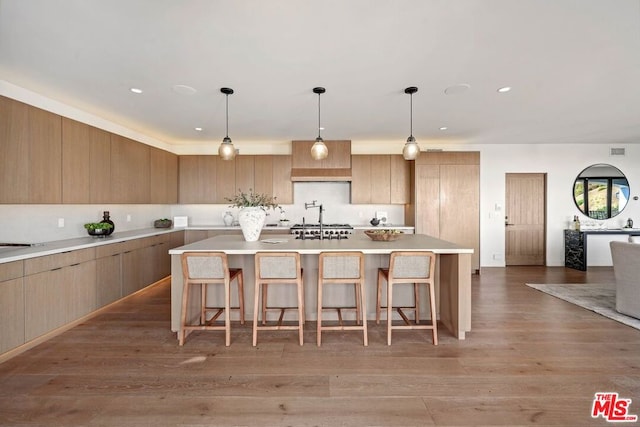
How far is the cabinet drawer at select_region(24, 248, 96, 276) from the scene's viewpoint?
2671 millimetres

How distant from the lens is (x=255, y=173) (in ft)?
18.9

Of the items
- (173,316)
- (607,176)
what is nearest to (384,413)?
(173,316)

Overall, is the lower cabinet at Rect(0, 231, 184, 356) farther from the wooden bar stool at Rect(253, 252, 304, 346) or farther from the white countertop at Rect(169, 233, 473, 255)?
the wooden bar stool at Rect(253, 252, 304, 346)

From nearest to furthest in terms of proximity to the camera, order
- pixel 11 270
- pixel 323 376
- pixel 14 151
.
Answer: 1. pixel 323 376
2. pixel 11 270
3. pixel 14 151

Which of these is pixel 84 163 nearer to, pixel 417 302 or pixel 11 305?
pixel 11 305

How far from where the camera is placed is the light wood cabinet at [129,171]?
4.14 metres

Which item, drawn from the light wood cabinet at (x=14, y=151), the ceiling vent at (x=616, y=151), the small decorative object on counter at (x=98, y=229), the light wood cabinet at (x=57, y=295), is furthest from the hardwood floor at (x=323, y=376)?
the ceiling vent at (x=616, y=151)

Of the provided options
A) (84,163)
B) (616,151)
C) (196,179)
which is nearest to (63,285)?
(84,163)

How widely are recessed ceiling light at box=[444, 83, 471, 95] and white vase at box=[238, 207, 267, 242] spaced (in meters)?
2.48

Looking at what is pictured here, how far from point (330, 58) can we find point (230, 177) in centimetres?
379

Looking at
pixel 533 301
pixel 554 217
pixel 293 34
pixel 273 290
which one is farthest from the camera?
pixel 554 217

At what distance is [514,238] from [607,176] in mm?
2277

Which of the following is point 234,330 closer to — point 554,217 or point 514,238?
point 514,238

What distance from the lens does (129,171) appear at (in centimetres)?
443
